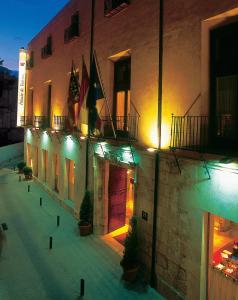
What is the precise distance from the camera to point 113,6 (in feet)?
42.9

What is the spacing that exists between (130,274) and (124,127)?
6396 millimetres

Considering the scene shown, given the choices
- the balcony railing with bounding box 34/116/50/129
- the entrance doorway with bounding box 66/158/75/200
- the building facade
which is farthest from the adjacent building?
the building facade

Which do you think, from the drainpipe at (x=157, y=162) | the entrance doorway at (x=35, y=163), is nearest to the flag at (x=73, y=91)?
the drainpipe at (x=157, y=162)

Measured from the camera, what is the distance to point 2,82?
153 ft

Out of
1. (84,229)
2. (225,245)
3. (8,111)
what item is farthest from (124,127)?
(8,111)

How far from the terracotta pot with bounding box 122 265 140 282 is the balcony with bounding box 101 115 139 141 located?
5.23 metres

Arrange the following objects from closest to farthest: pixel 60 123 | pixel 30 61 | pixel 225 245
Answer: pixel 225 245 → pixel 60 123 → pixel 30 61

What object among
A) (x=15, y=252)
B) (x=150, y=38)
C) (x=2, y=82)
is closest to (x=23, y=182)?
(x=15, y=252)

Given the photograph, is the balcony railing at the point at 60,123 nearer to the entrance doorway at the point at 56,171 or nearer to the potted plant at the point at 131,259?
the entrance doorway at the point at 56,171

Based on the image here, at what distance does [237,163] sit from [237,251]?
344cm

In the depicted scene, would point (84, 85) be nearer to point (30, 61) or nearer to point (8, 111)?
point (30, 61)

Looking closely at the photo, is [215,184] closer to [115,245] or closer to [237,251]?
[237,251]

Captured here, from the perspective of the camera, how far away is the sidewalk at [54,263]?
1000cm

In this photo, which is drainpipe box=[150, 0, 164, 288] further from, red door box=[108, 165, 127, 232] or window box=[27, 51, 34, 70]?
window box=[27, 51, 34, 70]
